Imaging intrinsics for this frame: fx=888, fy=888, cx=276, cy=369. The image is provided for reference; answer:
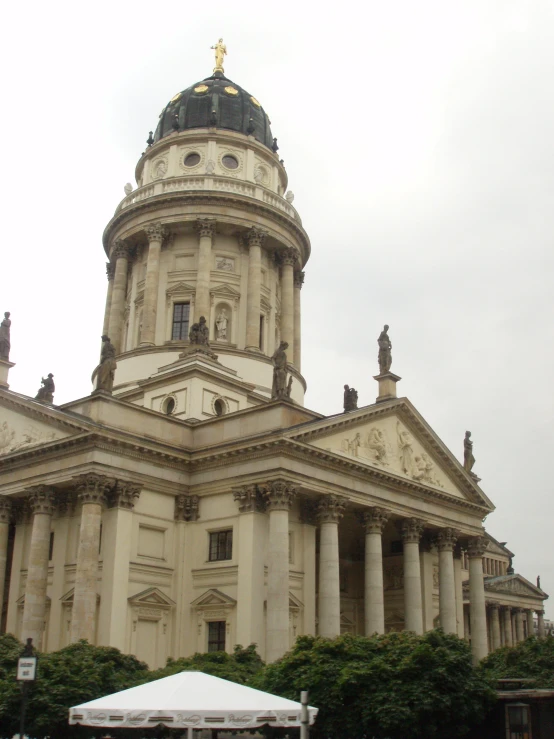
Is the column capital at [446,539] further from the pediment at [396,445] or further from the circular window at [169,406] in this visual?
the circular window at [169,406]

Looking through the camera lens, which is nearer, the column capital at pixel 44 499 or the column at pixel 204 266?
the column capital at pixel 44 499

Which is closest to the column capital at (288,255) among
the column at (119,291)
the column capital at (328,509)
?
the column at (119,291)

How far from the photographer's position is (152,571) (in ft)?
124

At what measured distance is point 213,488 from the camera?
39.3 m

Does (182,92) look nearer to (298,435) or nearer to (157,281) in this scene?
(157,281)

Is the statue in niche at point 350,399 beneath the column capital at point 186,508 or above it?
above

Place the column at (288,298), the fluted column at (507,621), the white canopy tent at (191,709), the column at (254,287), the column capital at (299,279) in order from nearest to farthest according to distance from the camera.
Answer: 1. the white canopy tent at (191,709)
2. the column at (254,287)
3. the column at (288,298)
4. the column capital at (299,279)
5. the fluted column at (507,621)

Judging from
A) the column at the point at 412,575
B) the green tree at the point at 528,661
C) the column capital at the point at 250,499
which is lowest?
the green tree at the point at 528,661

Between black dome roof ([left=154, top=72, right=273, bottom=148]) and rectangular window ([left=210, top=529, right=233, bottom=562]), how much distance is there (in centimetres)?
2969

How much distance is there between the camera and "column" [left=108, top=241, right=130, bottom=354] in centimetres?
5409

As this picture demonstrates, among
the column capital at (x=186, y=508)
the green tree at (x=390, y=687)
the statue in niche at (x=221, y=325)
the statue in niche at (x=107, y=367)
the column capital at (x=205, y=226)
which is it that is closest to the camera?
the green tree at (x=390, y=687)

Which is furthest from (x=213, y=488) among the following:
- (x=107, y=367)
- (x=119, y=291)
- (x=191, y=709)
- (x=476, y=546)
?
(x=191, y=709)

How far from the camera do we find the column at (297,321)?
55375mm

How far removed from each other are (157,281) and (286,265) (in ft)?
28.4
